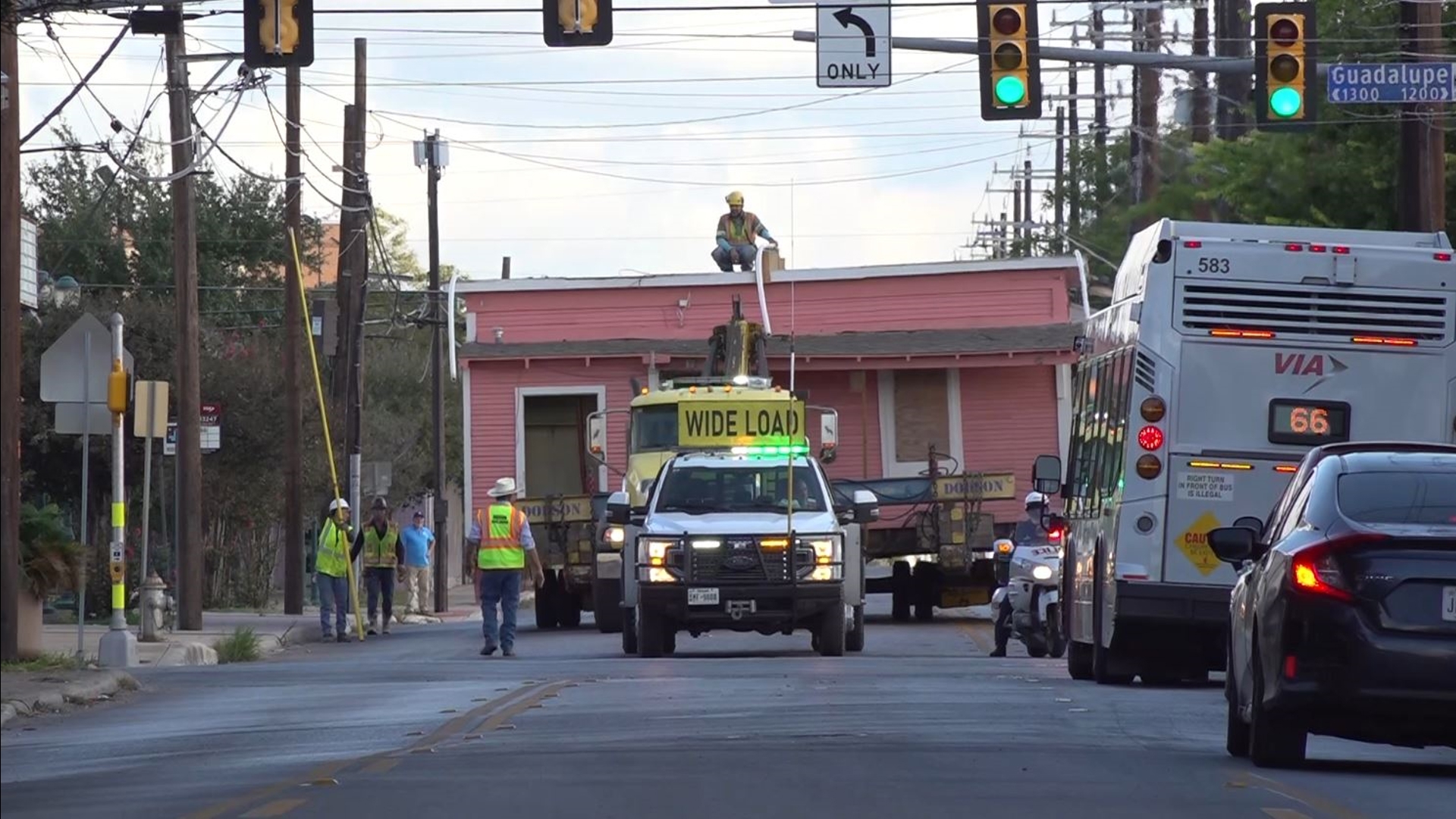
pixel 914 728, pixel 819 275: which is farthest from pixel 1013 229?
pixel 914 728

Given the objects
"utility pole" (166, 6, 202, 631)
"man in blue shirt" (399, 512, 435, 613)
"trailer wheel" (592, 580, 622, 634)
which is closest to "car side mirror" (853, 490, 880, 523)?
"trailer wheel" (592, 580, 622, 634)

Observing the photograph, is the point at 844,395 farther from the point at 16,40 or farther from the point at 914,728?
the point at 914,728

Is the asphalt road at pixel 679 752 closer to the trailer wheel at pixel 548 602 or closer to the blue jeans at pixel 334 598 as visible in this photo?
the blue jeans at pixel 334 598

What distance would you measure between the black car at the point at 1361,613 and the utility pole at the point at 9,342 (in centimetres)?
1170

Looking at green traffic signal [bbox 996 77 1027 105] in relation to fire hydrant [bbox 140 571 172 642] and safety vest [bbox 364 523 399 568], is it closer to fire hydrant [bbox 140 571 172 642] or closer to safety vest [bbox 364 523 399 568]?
fire hydrant [bbox 140 571 172 642]

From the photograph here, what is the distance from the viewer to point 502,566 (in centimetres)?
2658

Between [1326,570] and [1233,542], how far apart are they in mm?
1128

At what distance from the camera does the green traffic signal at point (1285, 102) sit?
78.8 feet

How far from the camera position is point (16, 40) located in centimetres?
2192

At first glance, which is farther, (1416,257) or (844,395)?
(844,395)

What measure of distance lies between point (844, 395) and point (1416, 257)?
81.7ft

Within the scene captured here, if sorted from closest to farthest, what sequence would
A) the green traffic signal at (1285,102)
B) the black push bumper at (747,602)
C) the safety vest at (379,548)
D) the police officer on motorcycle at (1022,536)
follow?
the green traffic signal at (1285,102) < the black push bumper at (747,602) < the police officer on motorcycle at (1022,536) < the safety vest at (379,548)

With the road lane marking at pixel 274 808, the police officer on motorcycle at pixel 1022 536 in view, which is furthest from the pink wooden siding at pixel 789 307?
the road lane marking at pixel 274 808

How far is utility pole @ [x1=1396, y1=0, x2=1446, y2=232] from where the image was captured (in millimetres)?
24625
